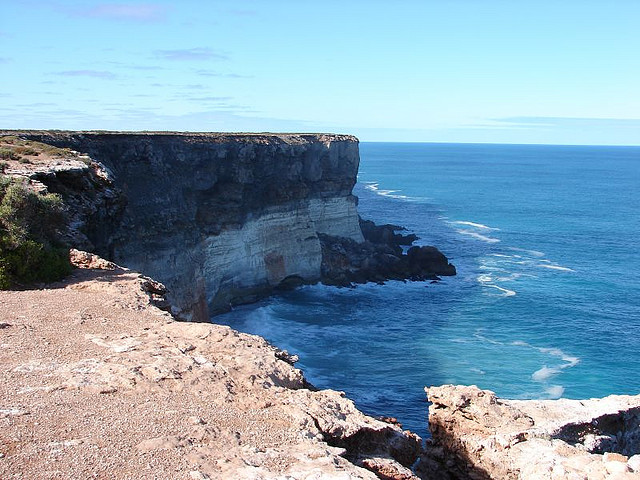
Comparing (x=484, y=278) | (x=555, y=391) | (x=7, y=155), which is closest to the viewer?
(x=7, y=155)

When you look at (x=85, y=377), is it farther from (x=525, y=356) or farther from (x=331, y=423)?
(x=525, y=356)

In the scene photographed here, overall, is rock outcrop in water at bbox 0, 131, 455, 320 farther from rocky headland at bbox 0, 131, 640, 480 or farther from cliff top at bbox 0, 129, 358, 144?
rocky headland at bbox 0, 131, 640, 480

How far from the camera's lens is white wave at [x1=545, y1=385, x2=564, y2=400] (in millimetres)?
33031

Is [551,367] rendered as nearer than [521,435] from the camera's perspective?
No

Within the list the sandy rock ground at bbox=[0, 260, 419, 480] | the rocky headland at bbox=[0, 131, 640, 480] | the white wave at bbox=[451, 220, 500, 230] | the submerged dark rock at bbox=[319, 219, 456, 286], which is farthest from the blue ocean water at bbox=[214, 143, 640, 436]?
the sandy rock ground at bbox=[0, 260, 419, 480]

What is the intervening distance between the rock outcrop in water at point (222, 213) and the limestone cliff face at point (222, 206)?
0.09 metres

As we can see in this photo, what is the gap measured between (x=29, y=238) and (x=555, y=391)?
27393mm

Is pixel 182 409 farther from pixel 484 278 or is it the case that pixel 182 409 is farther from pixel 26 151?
pixel 484 278

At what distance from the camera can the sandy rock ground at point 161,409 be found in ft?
31.2

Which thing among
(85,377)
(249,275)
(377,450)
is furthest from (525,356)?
(85,377)

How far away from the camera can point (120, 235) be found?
34.8 metres

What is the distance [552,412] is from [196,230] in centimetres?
3188

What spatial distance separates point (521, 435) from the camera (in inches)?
543

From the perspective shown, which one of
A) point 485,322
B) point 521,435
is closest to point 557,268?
point 485,322
